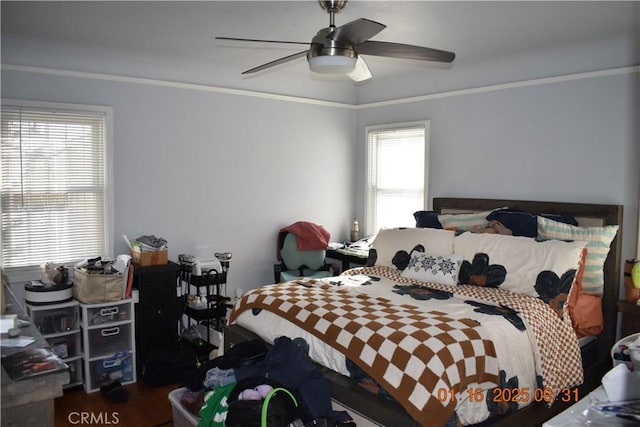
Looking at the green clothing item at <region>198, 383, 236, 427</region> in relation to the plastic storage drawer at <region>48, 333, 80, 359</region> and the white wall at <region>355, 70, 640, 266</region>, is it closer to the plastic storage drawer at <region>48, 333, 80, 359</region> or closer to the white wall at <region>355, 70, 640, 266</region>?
the plastic storage drawer at <region>48, 333, 80, 359</region>

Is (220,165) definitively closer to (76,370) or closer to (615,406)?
(76,370)

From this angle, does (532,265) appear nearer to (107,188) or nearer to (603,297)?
(603,297)

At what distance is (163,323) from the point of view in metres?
3.95

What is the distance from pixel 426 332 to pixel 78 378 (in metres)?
2.61

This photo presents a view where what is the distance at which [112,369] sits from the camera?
3670 mm

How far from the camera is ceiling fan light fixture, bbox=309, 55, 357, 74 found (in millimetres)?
2611

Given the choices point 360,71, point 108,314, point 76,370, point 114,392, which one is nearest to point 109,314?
point 108,314

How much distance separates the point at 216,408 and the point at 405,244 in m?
2.00

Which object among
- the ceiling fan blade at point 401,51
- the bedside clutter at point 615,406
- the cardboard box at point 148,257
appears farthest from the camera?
the cardboard box at point 148,257

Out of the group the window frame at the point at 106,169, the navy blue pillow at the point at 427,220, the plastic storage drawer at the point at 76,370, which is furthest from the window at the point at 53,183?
the navy blue pillow at the point at 427,220

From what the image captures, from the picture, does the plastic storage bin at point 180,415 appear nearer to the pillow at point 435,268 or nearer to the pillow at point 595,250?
the pillow at point 435,268

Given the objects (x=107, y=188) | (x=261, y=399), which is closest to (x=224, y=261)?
(x=107, y=188)

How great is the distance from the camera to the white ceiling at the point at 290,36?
3.05 m

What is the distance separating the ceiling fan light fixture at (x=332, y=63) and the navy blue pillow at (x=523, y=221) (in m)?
1.82
